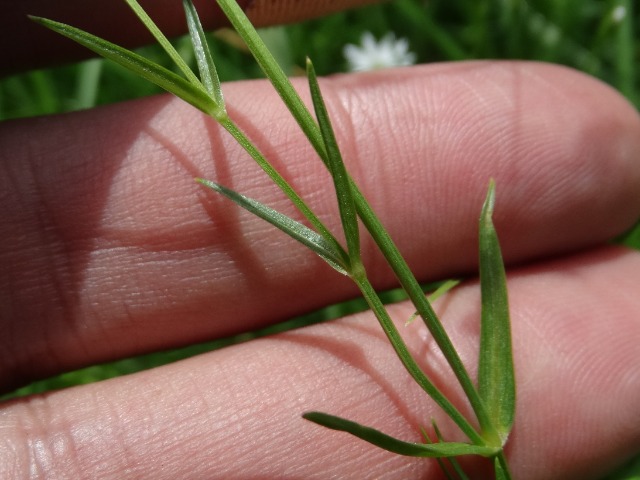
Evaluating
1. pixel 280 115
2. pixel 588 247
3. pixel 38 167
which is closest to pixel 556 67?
pixel 588 247

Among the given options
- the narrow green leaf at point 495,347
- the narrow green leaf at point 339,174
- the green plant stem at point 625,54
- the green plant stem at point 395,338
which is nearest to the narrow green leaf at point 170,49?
the narrow green leaf at point 339,174

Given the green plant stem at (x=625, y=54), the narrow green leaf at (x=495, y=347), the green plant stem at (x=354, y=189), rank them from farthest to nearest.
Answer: the green plant stem at (x=625, y=54), the narrow green leaf at (x=495, y=347), the green plant stem at (x=354, y=189)

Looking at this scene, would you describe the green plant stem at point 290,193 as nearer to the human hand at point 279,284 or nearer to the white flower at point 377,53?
the human hand at point 279,284

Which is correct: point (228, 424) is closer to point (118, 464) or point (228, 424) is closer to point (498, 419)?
point (118, 464)

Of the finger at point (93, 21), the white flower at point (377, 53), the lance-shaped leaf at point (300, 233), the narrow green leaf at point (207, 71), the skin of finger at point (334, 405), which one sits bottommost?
the skin of finger at point (334, 405)

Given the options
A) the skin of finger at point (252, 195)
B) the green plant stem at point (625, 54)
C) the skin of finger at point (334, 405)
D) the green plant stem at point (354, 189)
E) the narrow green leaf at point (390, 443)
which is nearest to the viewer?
the narrow green leaf at point (390, 443)

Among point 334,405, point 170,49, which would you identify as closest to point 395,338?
point 334,405

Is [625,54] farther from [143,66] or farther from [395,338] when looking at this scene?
[143,66]
